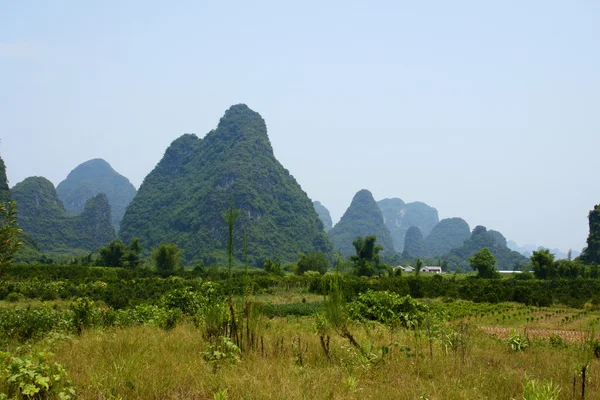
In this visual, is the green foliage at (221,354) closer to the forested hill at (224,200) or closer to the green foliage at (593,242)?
the green foliage at (593,242)

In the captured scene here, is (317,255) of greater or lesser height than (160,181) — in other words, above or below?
below

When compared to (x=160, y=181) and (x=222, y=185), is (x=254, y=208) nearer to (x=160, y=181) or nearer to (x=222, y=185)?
(x=222, y=185)

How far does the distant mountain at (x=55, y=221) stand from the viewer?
10212 centimetres

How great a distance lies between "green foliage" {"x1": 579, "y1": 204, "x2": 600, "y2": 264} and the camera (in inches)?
2335

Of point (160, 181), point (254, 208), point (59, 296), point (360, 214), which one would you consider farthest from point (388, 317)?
point (360, 214)

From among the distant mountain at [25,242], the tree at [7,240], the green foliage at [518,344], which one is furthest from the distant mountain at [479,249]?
the tree at [7,240]

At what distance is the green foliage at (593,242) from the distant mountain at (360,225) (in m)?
110

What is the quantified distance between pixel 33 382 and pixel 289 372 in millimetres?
2437

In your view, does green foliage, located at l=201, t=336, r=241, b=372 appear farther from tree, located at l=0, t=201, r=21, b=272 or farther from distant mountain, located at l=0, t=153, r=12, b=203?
distant mountain, located at l=0, t=153, r=12, b=203

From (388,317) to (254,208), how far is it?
94.4m

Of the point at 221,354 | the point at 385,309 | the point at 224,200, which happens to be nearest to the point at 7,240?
the point at 221,354

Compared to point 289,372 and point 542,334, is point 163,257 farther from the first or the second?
point 289,372

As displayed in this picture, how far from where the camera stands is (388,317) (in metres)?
12.1

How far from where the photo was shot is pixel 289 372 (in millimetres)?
4766
